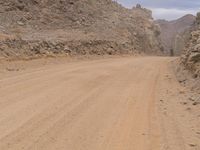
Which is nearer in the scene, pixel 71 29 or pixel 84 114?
pixel 84 114

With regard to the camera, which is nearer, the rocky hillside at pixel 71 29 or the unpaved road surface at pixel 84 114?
the unpaved road surface at pixel 84 114

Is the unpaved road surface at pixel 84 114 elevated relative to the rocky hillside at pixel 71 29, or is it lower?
lower

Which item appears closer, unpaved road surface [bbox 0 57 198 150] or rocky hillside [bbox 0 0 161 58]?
unpaved road surface [bbox 0 57 198 150]

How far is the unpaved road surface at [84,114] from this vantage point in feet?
21.3

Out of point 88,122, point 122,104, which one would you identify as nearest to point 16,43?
point 122,104

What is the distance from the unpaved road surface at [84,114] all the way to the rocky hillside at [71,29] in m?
8.25

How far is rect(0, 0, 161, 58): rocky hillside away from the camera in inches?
869

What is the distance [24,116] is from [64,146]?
199cm

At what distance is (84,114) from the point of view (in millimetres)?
8320

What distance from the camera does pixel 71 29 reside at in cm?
2784

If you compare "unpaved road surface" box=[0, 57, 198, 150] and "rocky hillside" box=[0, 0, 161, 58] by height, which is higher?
"rocky hillside" box=[0, 0, 161, 58]

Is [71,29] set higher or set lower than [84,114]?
higher

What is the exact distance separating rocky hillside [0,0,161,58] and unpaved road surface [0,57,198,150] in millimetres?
8252

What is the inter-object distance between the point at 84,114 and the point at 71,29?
1992 centimetres
